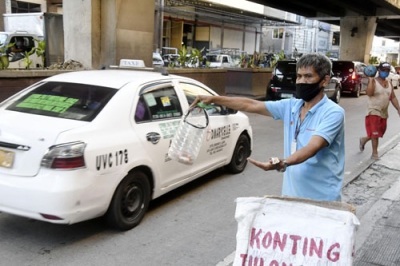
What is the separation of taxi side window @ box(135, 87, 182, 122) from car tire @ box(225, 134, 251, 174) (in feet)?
5.39

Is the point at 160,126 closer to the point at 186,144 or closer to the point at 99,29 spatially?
the point at 186,144

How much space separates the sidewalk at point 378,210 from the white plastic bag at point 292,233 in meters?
1.84

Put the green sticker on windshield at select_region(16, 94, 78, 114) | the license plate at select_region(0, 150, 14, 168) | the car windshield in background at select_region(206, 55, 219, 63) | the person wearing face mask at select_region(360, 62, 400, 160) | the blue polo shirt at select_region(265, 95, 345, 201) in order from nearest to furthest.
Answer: the blue polo shirt at select_region(265, 95, 345, 201) < the license plate at select_region(0, 150, 14, 168) < the green sticker on windshield at select_region(16, 94, 78, 114) < the person wearing face mask at select_region(360, 62, 400, 160) < the car windshield in background at select_region(206, 55, 219, 63)

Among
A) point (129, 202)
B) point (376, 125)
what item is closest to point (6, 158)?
point (129, 202)

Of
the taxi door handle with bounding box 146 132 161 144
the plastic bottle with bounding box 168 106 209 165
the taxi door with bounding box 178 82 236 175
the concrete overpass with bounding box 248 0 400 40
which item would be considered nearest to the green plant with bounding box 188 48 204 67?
the taxi door with bounding box 178 82 236 175

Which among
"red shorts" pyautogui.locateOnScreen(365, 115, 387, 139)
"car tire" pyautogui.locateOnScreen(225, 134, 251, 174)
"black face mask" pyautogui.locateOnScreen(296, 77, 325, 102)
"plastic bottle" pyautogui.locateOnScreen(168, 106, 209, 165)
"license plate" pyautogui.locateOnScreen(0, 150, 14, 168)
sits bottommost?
"car tire" pyautogui.locateOnScreen(225, 134, 251, 174)

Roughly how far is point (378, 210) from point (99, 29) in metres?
8.79

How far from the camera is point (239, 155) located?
21.6 ft

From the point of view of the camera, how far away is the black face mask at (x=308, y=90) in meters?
2.55

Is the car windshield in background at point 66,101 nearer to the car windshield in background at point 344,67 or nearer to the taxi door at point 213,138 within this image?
the taxi door at point 213,138

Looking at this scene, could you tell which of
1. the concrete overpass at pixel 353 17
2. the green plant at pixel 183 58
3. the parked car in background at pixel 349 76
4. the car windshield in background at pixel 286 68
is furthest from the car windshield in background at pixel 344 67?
the green plant at pixel 183 58

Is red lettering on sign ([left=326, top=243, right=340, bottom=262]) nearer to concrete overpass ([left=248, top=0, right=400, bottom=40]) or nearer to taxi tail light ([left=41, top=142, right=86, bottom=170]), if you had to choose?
taxi tail light ([left=41, top=142, right=86, bottom=170])

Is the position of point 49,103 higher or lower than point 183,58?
lower

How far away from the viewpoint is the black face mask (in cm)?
255
